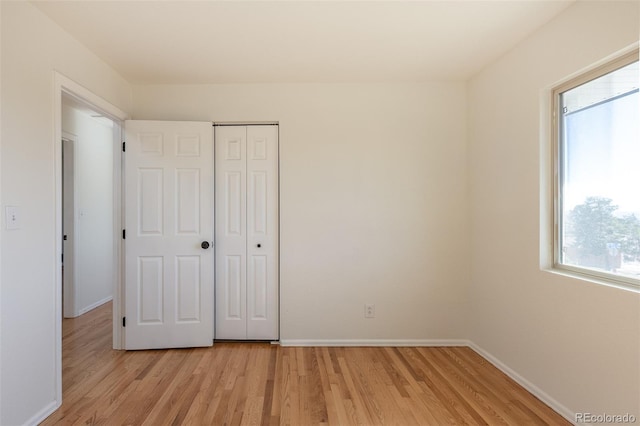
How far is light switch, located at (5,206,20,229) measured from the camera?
5.74 ft

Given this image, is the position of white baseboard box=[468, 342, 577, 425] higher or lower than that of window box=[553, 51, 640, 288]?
lower

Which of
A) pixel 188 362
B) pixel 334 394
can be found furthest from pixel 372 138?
pixel 188 362

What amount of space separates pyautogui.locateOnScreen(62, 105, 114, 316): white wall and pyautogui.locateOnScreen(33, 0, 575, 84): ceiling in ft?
6.01

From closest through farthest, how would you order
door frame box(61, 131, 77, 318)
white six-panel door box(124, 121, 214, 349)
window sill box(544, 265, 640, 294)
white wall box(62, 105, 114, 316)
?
window sill box(544, 265, 640, 294) < white six-panel door box(124, 121, 214, 349) < door frame box(61, 131, 77, 318) < white wall box(62, 105, 114, 316)

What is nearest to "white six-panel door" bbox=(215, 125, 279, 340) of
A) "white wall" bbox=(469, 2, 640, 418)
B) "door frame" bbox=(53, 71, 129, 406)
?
"door frame" bbox=(53, 71, 129, 406)

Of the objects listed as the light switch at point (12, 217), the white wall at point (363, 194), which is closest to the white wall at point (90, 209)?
the white wall at point (363, 194)

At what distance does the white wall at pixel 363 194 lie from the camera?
314cm

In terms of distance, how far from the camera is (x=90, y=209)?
4363mm

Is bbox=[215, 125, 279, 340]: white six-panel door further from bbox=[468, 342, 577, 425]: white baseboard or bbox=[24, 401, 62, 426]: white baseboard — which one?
bbox=[468, 342, 577, 425]: white baseboard

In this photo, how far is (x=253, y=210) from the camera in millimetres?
3189

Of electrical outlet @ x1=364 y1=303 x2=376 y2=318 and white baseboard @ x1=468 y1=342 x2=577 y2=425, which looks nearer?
white baseboard @ x1=468 y1=342 x2=577 y2=425

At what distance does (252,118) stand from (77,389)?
2.63 m

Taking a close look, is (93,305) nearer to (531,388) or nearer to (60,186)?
(60,186)

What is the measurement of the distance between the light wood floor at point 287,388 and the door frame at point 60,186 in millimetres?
357
